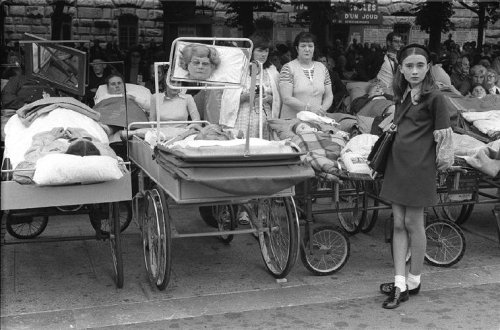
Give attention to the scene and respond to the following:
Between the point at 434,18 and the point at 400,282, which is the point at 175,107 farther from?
the point at 434,18

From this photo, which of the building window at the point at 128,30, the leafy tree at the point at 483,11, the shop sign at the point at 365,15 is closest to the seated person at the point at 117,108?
the shop sign at the point at 365,15

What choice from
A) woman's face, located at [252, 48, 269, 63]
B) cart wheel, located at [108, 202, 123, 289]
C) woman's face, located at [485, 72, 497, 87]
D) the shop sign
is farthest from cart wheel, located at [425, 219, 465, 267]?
the shop sign

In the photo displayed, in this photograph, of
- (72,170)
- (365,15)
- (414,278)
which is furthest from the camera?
(365,15)

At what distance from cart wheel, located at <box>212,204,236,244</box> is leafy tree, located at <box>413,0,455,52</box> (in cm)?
783

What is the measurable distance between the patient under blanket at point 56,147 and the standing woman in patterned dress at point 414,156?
2050mm

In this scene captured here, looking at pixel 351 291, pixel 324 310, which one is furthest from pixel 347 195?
pixel 324 310

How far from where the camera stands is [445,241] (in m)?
6.46

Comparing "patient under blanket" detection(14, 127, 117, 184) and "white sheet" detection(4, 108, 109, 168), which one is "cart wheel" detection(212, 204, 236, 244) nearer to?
"white sheet" detection(4, 108, 109, 168)

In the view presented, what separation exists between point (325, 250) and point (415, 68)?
166cm

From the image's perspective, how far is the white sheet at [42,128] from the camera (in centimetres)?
587

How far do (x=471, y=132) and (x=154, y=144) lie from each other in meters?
3.02

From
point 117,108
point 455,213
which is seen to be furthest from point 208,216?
point 455,213

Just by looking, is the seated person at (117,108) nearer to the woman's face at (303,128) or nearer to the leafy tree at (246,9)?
the woman's face at (303,128)

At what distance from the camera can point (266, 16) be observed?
1938cm
